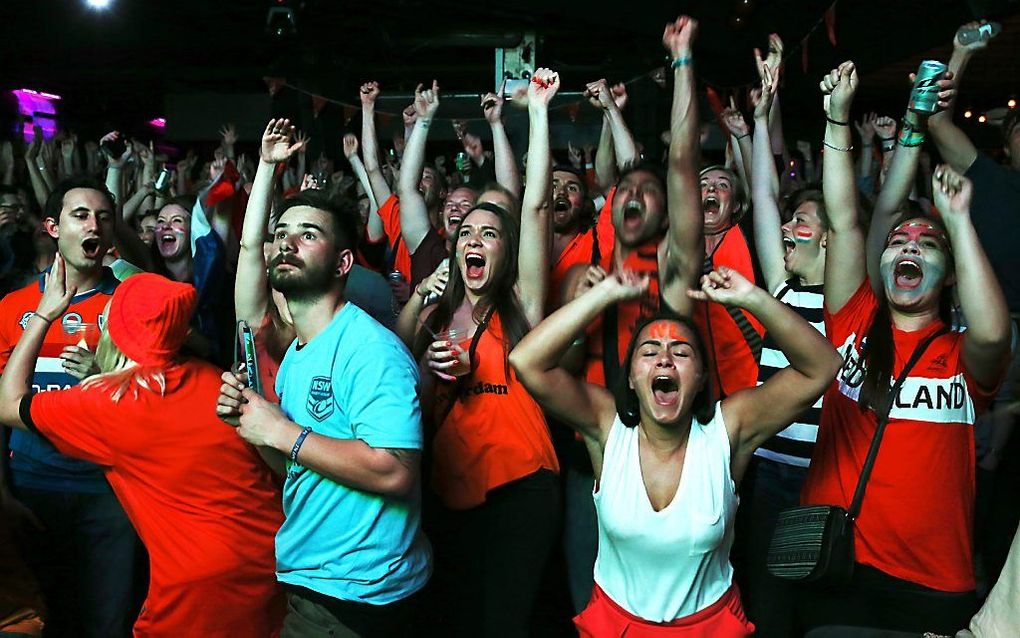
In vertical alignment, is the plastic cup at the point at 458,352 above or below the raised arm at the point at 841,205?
below

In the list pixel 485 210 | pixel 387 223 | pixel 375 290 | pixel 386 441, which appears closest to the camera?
pixel 386 441

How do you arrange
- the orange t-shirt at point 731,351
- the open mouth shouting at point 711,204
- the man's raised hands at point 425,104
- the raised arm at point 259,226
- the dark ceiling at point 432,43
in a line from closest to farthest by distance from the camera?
the raised arm at point 259,226 → the orange t-shirt at point 731,351 → the open mouth shouting at point 711,204 → the man's raised hands at point 425,104 → the dark ceiling at point 432,43

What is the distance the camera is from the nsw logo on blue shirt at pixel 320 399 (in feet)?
8.88

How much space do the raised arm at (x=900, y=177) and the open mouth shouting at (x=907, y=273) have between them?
277mm

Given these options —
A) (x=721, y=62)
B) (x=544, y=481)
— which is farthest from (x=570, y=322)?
(x=721, y=62)

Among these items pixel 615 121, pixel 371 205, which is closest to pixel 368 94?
pixel 371 205

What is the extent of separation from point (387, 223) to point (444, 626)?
251 cm

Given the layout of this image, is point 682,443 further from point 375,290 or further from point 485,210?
point 375,290

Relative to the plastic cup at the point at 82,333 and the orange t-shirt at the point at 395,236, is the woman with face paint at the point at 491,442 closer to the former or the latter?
the plastic cup at the point at 82,333

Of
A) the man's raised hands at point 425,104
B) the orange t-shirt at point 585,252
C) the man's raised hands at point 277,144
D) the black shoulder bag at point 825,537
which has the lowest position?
the black shoulder bag at point 825,537

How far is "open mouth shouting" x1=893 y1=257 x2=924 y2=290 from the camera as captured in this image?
2.96 metres

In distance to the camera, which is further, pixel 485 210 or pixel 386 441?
pixel 485 210

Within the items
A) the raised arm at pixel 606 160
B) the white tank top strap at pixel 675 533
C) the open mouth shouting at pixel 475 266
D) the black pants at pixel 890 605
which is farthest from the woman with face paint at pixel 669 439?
the raised arm at pixel 606 160

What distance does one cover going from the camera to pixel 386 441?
2.57 m
